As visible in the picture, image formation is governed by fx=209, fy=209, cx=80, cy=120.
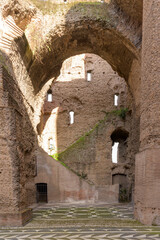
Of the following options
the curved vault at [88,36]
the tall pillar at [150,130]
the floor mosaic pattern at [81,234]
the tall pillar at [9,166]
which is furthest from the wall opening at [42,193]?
the tall pillar at [150,130]

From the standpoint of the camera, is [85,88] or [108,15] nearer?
[108,15]

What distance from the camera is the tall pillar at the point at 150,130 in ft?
18.3

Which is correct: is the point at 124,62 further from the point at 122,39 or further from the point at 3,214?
the point at 3,214

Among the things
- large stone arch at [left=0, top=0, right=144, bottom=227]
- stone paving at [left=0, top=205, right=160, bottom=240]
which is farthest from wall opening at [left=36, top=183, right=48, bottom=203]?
stone paving at [left=0, top=205, right=160, bottom=240]

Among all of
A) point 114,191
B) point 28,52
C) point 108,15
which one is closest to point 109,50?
point 108,15

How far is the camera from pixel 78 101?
57.1 ft

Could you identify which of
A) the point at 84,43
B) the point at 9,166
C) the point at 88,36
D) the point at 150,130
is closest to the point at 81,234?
the point at 9,166

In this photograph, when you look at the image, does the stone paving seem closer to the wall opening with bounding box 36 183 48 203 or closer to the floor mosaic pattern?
the floor mosaic pattern

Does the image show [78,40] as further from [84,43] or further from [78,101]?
[78,101]

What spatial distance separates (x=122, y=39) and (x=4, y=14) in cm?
504

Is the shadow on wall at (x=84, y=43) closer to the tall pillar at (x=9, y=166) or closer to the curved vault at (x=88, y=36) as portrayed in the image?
the curved vault at (x=88, y=36)

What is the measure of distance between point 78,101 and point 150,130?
11.9 meters

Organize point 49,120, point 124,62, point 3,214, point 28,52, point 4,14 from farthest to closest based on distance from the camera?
point 49,120 → point 124,62 → point 28,52 → point 4,14 → point 3,214

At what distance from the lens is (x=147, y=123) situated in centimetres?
600
